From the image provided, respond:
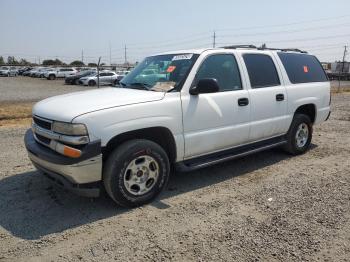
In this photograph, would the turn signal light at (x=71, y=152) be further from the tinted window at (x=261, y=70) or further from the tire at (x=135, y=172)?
the tinted window at (x=261, y=70)

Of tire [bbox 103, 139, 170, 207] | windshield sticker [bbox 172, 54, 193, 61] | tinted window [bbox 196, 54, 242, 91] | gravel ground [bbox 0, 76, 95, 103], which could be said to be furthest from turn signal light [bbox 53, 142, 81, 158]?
gravel ground [bbox 0, 76, 95, 103]

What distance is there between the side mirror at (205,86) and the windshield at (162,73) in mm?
203

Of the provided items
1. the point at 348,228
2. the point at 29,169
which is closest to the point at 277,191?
the point at 348,228

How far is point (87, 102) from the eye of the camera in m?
4.07

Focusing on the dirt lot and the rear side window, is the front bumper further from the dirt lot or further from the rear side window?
the rear side window

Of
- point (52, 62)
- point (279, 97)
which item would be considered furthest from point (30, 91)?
point (52, 62)

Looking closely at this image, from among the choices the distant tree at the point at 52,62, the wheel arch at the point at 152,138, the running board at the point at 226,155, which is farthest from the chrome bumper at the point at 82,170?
the distant tree at the point at 52,62

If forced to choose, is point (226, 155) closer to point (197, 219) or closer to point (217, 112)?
point (217, 112)

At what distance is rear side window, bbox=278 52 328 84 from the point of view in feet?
20.3

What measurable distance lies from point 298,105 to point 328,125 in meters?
3.86

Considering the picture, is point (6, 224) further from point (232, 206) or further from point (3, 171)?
point (232, 206)

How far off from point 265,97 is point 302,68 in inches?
59.1

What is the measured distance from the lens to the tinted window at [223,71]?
480 cm

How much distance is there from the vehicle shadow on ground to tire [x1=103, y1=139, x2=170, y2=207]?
6.6 inches
